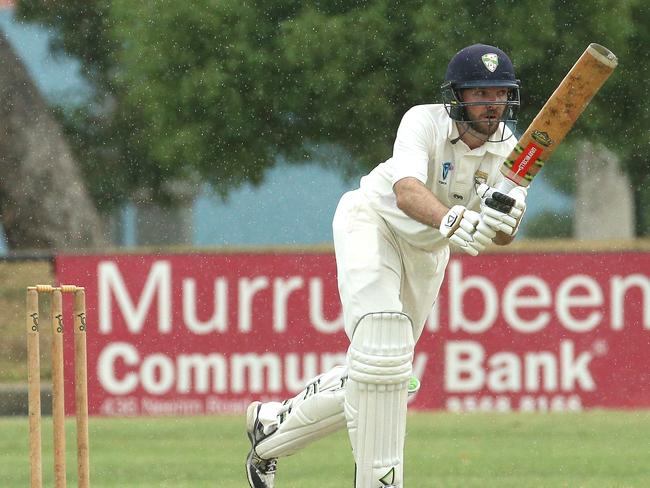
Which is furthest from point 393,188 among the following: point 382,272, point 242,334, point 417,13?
point 417,13

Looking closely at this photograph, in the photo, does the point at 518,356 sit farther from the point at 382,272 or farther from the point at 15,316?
the point at 382,272

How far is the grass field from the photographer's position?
23.8 feet

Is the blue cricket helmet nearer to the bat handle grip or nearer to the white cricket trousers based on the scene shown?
the bat handle grip

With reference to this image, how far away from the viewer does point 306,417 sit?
5898 mm

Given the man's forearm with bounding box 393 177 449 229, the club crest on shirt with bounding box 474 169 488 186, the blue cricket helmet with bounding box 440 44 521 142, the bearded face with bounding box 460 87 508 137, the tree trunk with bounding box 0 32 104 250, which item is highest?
the tree trunk with bounding box 0 32 104 250

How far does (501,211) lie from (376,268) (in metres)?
0.57

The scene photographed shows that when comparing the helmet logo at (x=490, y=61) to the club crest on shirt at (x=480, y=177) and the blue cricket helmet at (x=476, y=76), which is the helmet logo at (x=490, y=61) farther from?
the club crest on shirt at (x=480, y=177)

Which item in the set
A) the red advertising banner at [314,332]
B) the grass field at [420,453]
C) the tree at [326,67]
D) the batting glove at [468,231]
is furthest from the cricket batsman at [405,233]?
the tree at [326,67]

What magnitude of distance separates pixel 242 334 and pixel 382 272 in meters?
4.95

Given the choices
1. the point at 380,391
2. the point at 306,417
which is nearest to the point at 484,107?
the point at 380,391

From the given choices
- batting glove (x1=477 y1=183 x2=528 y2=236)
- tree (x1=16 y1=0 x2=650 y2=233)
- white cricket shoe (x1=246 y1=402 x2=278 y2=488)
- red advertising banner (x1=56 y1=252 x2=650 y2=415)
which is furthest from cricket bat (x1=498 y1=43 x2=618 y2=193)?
tree (x1=16 y1=0 x2=650 y2=233)

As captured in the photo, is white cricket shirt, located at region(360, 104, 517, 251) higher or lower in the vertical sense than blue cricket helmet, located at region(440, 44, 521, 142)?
lower

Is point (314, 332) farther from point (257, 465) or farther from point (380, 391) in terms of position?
point (380, 391)

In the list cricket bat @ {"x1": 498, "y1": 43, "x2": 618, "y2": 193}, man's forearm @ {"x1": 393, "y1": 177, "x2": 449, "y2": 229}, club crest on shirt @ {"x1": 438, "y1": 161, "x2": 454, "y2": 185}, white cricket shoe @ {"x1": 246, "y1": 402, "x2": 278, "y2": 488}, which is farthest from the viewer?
white cricket shoe @ {"x1": 246, "y1": 402, "x2": 278, "y2": 488}
